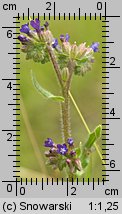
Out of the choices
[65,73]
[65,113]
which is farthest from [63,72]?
[65,113]

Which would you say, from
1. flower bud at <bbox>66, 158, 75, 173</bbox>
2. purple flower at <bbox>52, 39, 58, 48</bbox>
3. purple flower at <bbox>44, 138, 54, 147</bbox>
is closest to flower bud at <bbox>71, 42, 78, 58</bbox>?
purple flower at <bbox>52, 39, 58, 48</bbox>

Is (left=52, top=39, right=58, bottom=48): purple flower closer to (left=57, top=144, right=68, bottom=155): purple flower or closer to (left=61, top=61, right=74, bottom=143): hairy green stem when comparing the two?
(left=61, top=61, right=74, bottom=143): hairy green stem

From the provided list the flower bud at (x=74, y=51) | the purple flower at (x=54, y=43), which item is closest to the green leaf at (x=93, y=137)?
the flower bud at (x=74, y=51)

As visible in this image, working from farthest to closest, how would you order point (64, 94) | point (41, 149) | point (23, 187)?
point (41, 149)
point (23, 187)
point (64, 94)

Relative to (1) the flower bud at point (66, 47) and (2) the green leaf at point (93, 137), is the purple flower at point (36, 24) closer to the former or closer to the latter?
(1) the flower bud at point (66, 47)

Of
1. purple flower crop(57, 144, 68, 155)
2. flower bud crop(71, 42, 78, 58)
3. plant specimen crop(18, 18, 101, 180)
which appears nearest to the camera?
purple flower crop(57, 144, 68, 155)

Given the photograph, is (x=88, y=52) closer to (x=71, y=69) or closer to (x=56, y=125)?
(x=71, y=69)

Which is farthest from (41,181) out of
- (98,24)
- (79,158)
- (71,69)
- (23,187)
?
(98,24)
